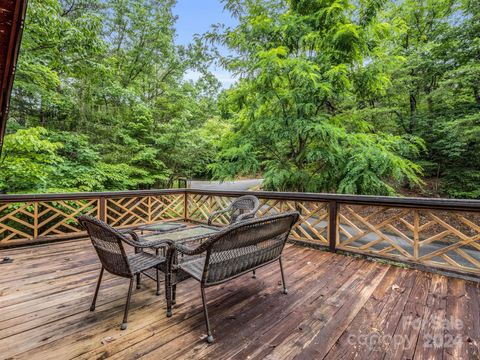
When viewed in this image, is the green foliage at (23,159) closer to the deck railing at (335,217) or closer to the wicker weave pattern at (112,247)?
the deck railing at (335,217)

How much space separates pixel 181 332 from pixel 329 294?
56.6 inches

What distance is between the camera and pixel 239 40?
5668 millimetres

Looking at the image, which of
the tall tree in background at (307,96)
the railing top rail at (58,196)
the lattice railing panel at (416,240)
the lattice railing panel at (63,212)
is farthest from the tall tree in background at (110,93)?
the lattice railing panel at (416,240)

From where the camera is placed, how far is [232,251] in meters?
1.92

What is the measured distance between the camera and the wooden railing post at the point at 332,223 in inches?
141

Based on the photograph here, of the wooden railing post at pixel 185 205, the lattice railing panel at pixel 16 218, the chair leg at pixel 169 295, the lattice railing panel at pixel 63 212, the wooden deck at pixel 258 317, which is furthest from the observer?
the wooden railing post at pixel 185 205

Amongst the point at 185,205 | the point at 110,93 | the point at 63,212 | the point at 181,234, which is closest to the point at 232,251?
the point at 181,234

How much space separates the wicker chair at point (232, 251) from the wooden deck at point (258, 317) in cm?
22

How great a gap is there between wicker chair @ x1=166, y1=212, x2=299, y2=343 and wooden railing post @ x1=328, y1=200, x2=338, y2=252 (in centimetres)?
152

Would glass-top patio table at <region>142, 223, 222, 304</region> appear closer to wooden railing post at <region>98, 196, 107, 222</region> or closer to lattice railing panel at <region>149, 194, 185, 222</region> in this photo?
wooden railing post at <region>98, 196, 107, 222</region>

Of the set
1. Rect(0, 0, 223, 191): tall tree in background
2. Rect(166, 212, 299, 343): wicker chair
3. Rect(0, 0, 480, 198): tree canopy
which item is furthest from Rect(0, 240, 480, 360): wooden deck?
Rect(0, 0, 223, 191): tall tree in background

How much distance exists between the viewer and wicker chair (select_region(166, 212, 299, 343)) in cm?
175

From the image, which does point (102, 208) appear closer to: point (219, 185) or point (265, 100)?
point (265, 100)

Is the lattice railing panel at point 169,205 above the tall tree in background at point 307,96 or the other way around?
the other way around
